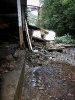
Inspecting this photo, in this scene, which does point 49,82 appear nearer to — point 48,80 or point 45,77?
point 48,80

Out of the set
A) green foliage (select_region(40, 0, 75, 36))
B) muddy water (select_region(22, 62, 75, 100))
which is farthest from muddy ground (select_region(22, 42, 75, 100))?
green foliage (select_region(40, 0, 75, 36))

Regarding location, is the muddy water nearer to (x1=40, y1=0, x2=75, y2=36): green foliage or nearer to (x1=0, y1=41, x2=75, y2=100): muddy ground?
(x1=0, y1=41, x2=75, y2=100): muddy ground

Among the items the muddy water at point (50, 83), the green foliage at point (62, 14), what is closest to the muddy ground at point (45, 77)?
the muddy water at point (50, 83)

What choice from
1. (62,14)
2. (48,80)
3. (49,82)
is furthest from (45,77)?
(62,14)

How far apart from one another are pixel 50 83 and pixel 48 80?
0.18m

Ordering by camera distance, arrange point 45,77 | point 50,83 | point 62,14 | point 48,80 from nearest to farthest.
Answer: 1. point 50,83
2. point 48,80
3. point 45,77
4. point 62,14

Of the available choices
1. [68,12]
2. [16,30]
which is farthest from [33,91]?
[68,12]

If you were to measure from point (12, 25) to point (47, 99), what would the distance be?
652 cm

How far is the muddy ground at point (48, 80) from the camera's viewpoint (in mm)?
3461

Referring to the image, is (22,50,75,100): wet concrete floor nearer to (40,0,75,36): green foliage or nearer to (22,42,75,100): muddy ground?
(22,42,75,100): muddy ground

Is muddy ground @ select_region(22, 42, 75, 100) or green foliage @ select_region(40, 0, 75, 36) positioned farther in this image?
green foliage @ select_region(40, 0, 75, 36)

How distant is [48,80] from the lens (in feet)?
13.8

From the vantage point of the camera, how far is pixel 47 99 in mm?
3299

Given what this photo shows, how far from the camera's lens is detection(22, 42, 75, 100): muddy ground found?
3461 mm
